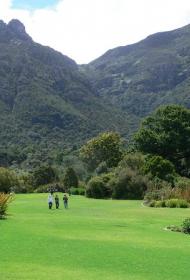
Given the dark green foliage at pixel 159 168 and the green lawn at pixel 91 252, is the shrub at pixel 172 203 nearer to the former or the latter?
the dark green foliage at pixel 159 168

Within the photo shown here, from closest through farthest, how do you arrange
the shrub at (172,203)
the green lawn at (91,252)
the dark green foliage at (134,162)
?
the green lawn at (91,252) < the shrub at (172,203) < the dark green foliage at (134,162)

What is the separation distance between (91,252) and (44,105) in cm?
13121

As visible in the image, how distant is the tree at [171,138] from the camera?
69.4 m

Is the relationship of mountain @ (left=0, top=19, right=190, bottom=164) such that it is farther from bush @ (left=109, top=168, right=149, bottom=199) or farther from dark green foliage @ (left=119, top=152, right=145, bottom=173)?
bush @ (left=109, top=168, right=149, bottom=199)

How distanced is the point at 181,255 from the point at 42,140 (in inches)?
4796

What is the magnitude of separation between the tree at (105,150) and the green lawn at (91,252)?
193 feet

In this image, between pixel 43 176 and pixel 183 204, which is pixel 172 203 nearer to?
pixel 183 204

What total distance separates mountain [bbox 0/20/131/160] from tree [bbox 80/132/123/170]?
43.1 meters

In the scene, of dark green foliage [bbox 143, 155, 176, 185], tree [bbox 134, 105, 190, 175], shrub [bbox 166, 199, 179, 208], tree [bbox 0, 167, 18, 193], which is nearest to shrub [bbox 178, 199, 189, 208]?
shrub [bbox 166, 199, 179, 208]

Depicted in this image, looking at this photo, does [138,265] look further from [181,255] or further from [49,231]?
[49,231]

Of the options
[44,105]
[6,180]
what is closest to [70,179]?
[6,180]

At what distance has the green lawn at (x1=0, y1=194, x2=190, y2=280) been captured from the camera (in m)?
13.3

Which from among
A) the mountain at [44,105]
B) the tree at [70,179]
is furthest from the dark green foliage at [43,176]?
the mountain at [44,105]

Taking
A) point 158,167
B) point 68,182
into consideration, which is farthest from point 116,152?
point 158,167
